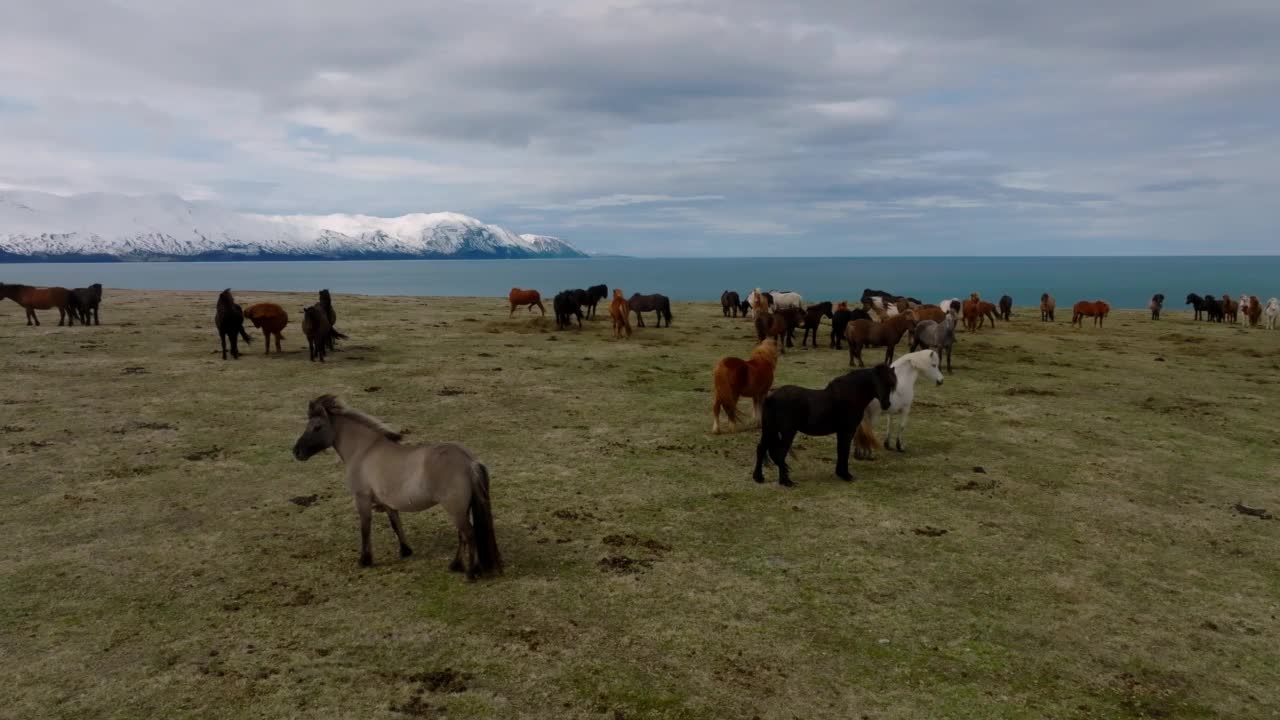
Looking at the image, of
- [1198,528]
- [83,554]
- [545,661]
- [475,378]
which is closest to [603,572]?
[545,661]

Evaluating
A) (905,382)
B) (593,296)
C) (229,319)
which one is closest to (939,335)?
(905,382)

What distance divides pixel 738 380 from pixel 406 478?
725 centimetres

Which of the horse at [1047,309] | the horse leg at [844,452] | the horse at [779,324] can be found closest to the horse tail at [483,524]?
the horse leg at [844,452]

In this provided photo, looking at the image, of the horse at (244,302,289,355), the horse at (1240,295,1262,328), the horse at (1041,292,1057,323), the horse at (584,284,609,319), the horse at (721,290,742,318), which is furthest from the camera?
the horse at (1041,292,1057,323)

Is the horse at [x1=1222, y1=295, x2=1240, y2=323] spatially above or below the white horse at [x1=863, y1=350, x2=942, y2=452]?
above

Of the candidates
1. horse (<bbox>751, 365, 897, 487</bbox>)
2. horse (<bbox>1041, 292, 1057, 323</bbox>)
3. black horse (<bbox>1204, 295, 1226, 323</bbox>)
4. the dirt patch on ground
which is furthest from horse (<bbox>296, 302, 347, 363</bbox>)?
black horse (<bbox>1204, 295, 1226, 323</bbox>)

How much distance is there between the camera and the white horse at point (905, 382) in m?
12.2

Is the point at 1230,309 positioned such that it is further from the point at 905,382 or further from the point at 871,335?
the point at 905,382

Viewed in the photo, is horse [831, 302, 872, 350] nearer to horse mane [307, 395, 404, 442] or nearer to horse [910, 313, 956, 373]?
horse [910, 313, 956, 373]

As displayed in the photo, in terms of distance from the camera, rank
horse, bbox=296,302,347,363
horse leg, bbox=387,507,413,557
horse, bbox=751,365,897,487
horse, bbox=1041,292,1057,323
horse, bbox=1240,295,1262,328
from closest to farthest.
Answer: horse leg, bbox=387,507,413,557 < horse, bbox=751,365,897,487 < horse, bbox=296,302,347,363 < horse, bbox=1240,295,1262,328 < horse, bbox=1041,292,1057,323

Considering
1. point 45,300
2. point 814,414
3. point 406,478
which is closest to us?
point 406,478

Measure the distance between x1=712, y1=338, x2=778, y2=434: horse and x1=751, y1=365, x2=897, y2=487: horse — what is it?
235 cm

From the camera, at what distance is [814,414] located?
10094 millimetres

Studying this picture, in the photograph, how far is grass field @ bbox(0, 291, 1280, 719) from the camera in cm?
552
